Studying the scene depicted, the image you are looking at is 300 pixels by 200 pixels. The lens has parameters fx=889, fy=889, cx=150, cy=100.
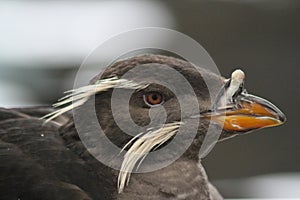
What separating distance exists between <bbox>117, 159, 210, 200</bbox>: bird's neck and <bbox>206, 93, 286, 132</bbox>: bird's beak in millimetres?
215

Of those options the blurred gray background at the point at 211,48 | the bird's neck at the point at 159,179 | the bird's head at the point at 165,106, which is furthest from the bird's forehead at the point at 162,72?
the blurred gray background at the point at 211,48

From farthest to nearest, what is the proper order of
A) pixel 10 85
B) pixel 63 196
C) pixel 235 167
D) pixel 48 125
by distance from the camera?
pixel 10 85, pixel 235 167, pixel 48 125, pixel 63 196

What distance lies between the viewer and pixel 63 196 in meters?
2.88

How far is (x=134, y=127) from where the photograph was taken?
2977mm

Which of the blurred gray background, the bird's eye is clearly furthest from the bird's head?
the blurred gray background

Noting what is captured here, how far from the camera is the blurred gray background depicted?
5871mm

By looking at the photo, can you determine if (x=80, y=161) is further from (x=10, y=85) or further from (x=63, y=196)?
(x=10, y=85)

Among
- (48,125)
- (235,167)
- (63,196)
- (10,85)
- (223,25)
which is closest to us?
(63,196)

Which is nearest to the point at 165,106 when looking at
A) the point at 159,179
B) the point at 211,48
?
the point at 159,179

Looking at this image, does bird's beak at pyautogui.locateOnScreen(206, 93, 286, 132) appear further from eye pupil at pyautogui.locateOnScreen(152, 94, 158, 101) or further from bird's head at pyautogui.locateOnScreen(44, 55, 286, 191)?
eye pupil at pyautogui.locateOnScreen(152, 94, 158, 101)

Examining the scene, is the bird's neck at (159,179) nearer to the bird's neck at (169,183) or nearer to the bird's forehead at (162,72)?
the bird's neck at (169,183)

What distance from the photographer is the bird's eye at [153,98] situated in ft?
9.75

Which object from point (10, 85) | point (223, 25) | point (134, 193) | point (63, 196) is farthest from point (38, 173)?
point (223, 25)

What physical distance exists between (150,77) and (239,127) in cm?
34
